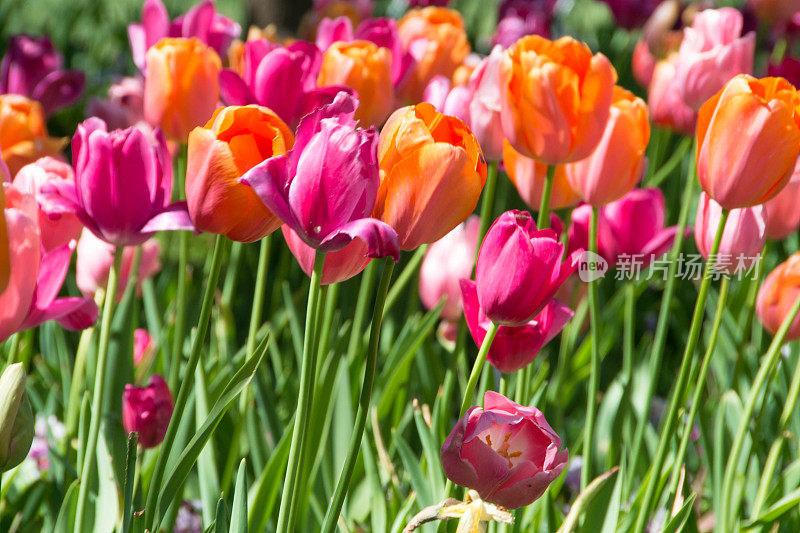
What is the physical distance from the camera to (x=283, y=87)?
41.6 inches

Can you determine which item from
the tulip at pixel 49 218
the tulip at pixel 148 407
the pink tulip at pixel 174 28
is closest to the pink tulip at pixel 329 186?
the tulip at pixel 49 218

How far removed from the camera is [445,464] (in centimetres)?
67

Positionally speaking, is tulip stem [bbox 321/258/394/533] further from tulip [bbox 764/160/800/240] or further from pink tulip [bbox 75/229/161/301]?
tulip [bbox 764/160/800/240]

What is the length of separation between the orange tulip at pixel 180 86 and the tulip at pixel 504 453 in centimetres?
67

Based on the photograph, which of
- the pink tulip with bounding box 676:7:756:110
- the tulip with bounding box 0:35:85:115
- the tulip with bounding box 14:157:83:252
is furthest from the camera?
the tulip with bounding box 0:35:85:115

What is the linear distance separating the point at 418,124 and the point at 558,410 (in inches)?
30.5

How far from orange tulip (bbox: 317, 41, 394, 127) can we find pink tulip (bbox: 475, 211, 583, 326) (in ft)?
1.78

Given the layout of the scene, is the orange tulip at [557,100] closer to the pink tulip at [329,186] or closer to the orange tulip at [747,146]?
the orange tulip at [747,146]

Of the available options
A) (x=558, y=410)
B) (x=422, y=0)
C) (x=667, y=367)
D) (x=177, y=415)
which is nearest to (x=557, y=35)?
(x=422, y=0)

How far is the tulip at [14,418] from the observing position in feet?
2.07

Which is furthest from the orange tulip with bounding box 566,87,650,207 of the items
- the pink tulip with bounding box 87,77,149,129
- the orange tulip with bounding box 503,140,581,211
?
the pink tulip with bounding box 87,77,149,129

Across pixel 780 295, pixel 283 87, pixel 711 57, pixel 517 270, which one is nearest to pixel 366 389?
pixel 517 270

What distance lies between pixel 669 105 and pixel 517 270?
3.35 feet

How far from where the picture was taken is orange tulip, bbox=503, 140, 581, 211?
1.13 metres
